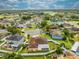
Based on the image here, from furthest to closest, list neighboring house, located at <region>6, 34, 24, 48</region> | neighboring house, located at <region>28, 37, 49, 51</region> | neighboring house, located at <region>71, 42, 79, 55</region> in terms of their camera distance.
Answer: neighboring house, located at <region>6, 34, 24, 48</region>, neighboring house, located at <region>28, 37, 49, 51</region>, neighboring house, located at <region>71, 42, 79, 55</region>

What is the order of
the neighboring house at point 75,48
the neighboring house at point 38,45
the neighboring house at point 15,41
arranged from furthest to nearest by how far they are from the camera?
the neighboring house at point 15,41, the neighboring house at point 38,45, the neighboring house at point 75,48

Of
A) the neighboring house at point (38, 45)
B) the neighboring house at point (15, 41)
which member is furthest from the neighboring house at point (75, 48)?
the neighboring house at point (15, 41)

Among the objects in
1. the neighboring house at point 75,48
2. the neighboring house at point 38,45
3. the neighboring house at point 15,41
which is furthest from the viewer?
the neighboring house at point 15,41

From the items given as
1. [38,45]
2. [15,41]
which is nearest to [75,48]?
[38,45]

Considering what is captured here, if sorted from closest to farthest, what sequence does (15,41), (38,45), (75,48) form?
1. (75,48)
2. (38,45)
3. (15,41)

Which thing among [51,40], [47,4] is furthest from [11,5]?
[51,40]

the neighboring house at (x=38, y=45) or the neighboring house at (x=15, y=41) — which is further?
the neighboring house at (x=15, y=41)

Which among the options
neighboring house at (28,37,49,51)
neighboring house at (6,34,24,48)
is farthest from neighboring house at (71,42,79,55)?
neighboring house at (6,34,24,48)

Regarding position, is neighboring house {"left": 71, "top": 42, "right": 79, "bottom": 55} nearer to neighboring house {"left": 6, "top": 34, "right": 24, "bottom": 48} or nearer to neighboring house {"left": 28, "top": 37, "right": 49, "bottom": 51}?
neighboring house {"left": 28, "top": 37, "right": 49, "bottom": 51}

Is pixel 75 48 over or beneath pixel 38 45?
beneath

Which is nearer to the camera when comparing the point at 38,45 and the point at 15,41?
the point at 38,45

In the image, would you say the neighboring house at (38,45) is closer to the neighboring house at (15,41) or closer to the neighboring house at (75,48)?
the neighboring house at (15,41)

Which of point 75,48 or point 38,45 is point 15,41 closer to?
point 38,45
